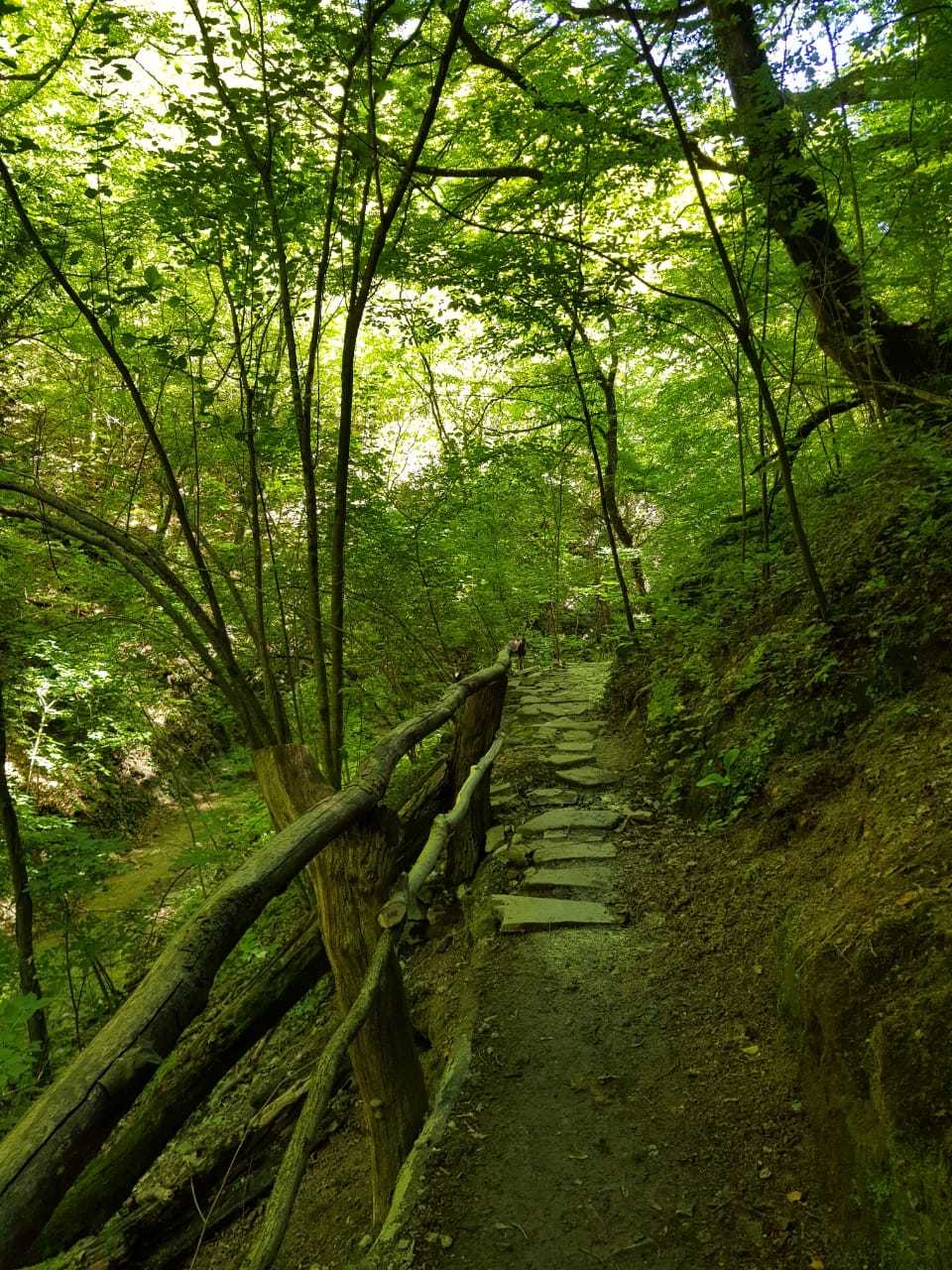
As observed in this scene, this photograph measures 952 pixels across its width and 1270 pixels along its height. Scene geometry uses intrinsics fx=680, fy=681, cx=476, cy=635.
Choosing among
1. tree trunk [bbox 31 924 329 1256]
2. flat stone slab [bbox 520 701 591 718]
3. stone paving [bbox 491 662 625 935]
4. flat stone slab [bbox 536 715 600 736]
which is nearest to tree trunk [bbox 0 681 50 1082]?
tree trunk [bbox 31 924 329 1256]

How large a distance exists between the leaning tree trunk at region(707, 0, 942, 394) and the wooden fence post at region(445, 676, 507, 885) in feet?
12.2

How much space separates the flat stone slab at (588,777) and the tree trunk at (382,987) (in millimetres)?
3333

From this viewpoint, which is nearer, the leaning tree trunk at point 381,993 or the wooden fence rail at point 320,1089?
the wooden fence rail at point 320,1089

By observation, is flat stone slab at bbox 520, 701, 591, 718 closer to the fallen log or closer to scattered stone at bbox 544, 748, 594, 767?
scattered stone at bbox 544, 748, 594, 767

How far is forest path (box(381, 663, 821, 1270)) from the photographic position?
2014 mm

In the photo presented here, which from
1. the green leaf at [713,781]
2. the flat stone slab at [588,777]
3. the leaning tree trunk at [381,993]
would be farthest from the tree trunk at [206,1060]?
the flat stone slab at [588,777]

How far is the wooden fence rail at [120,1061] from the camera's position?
86 centimetres

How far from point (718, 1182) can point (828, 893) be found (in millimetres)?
1039

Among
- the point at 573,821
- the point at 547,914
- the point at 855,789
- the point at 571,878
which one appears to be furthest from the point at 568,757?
the point at 855,789

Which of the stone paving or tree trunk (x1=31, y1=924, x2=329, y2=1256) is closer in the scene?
tree trunk (x1=31, y1=924, x2=329, y2=1256)

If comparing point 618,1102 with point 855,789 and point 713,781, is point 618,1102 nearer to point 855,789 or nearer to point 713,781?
point 855,789

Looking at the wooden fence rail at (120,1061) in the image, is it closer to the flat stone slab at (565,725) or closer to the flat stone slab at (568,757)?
the flat stone slab at (568,757)

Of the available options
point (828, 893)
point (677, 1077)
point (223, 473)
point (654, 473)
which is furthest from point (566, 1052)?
point (654, 473)

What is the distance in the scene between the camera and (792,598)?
4.99m
